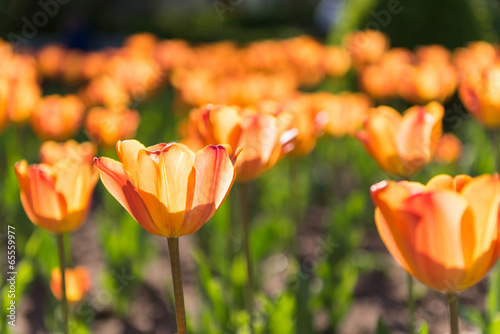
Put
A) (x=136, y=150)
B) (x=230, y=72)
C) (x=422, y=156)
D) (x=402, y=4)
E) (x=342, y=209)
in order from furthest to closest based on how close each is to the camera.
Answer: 1. (x=402, y=4)
2. (x=230, y=72)
3. (x=342, y=209)
4. (x=422, y=156)
5. (x=136, y=150)

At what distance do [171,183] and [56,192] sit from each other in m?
0.42

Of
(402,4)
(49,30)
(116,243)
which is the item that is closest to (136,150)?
(116,243)

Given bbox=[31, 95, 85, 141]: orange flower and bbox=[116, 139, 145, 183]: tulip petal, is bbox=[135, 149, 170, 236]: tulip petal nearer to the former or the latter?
bbox=[116, 139, 145, 183]: tulip petal

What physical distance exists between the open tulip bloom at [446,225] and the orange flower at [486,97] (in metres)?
1.07

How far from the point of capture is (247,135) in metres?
1.38

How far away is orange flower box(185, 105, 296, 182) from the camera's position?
1.34 m

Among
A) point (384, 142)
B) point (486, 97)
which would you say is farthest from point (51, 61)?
point (384, 142)

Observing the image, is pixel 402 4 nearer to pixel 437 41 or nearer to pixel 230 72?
pixel 437 41

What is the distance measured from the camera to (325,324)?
2.35m

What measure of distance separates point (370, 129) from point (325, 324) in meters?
1.11

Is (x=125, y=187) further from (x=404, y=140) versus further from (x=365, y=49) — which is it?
(x=365, y=49)

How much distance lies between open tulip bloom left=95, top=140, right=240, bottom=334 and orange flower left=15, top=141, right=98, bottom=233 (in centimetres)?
35

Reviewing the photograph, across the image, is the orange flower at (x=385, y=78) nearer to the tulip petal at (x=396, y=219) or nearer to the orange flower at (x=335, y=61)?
the orange flower at (x=335, y=61)

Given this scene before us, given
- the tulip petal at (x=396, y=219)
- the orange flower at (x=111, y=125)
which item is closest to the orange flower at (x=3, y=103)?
the orange flower at (x=111, y=125)
